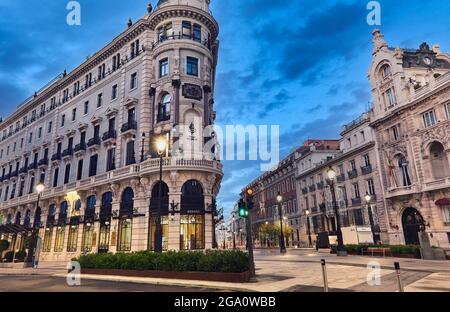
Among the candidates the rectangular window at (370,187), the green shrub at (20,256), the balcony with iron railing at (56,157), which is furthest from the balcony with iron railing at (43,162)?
the rectangular window at (370,187)

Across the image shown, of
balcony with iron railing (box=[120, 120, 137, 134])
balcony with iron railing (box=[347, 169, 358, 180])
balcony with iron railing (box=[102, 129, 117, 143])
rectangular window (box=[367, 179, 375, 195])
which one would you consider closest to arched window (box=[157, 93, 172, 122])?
balcony with iron railing (box=[120, 120, 137, 134])

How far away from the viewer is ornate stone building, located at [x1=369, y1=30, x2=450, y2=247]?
31.5 m

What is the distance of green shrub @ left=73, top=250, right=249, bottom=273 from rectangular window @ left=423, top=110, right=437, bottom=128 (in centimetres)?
3063

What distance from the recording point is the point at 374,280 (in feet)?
39.3

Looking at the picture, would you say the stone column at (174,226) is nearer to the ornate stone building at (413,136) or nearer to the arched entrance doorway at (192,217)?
the arched entrance doorway at (192,217)

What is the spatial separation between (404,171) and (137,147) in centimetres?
3266

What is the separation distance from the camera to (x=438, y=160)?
32781 millimetres

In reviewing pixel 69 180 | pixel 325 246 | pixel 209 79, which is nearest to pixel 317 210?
pixel 325 246

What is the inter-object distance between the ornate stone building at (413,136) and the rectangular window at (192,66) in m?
25.3

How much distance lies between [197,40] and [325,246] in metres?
31.2

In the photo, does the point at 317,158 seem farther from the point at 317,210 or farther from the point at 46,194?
the point at 46,194

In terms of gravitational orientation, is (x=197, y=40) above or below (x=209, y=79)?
above

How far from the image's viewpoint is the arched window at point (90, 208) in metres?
33.8

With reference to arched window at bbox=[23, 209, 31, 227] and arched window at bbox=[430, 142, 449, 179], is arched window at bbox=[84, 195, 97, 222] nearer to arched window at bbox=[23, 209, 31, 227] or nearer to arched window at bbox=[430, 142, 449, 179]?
arched window at bbox=[23, 209, 31, 227]
